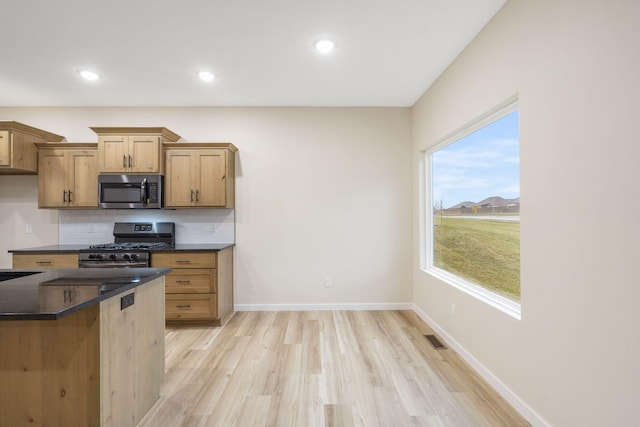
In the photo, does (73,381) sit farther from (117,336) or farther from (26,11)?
(26,11)

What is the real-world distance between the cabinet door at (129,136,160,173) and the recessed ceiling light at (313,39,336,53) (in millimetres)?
2205

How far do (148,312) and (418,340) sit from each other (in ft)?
8.03

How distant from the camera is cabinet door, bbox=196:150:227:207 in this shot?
3.73 meters

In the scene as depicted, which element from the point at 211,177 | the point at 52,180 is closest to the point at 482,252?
the point at 211,177

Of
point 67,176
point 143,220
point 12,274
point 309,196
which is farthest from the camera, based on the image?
point 309,196

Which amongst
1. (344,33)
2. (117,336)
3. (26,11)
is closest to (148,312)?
(117,336)

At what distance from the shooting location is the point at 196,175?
3.73 metres

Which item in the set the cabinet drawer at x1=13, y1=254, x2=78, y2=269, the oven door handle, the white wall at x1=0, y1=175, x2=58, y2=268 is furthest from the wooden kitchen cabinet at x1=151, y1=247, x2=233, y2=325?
the white wall at x1=0, y1=175, x2=58, y2=268

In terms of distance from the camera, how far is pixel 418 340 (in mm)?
3088

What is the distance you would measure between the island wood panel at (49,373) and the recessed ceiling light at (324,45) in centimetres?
250

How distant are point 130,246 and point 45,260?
896 millimetres

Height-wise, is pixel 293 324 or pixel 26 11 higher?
pixel 26 11

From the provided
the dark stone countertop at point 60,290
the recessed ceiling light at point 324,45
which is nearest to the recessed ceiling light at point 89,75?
the dark stone countertop at point 60,290

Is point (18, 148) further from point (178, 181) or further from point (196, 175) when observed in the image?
point (196, 175)
